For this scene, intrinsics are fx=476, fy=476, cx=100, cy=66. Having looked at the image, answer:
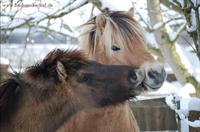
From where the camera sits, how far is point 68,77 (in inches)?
133

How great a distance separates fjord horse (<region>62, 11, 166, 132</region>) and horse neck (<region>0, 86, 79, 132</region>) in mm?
484

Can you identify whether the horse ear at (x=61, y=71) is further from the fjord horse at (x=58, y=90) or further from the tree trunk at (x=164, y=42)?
the tree trunk at (x=164, y=42)

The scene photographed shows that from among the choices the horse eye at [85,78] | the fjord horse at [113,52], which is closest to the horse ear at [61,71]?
the horse eye at [85,78]

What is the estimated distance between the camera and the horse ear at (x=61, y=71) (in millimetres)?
3305

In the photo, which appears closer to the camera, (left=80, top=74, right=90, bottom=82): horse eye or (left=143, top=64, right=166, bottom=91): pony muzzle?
(left=80, top=74, right=90, bottom=82): horse eye

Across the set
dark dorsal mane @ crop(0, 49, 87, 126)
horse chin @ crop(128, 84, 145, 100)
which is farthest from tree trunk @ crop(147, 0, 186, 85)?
dark dorsal mane @ crop(0, 49, 87, 126)

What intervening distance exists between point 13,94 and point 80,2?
13.5 ft

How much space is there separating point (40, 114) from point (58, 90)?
0.22 meters

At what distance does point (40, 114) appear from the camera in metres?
3.43

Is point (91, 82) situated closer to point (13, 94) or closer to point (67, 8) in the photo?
point (13, 94)

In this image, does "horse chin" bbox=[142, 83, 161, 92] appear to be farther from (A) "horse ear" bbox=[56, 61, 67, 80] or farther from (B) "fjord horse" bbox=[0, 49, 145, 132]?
(A) "horse ear" bbox=[56, 61, 67, 80]

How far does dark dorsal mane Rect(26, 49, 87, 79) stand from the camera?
3.37 meters

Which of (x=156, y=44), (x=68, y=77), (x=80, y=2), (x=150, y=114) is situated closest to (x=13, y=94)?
(x=68, y=77)

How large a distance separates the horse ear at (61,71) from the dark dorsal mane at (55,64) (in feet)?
0.12
